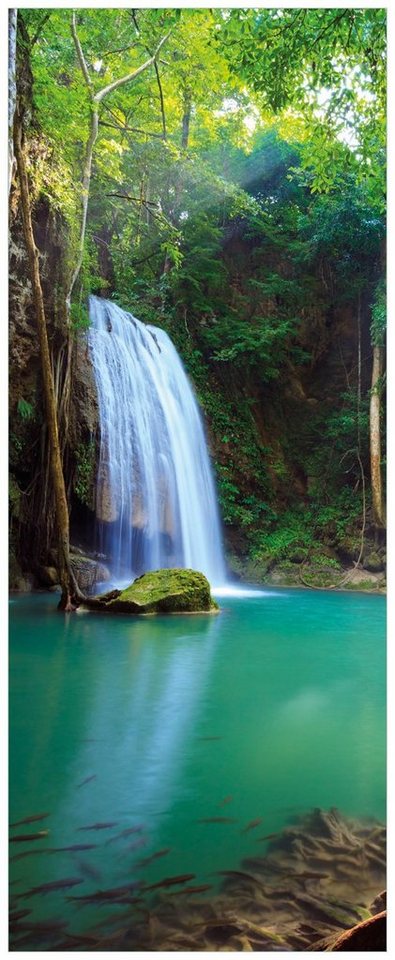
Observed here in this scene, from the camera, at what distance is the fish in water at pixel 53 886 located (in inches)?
57.4

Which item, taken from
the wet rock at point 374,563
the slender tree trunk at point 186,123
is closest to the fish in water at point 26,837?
the wet rock at point 374,563

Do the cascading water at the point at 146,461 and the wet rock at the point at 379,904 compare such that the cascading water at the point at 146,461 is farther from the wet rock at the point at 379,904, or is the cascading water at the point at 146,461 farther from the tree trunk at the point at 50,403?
the wet rock at the point at 379,904

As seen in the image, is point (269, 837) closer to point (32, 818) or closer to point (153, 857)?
point (153, 857)

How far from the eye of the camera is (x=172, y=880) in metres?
1.49

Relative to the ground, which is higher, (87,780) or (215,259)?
(215,259)

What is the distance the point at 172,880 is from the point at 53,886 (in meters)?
0.30

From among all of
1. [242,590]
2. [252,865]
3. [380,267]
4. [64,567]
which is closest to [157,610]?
[64,567]

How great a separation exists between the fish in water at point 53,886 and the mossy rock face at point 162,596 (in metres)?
3.99

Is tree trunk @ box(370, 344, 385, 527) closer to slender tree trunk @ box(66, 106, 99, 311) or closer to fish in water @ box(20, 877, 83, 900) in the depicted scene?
slender tree trunk @ box(66, 106, 99, 311)

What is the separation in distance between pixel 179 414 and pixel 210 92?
4.61m

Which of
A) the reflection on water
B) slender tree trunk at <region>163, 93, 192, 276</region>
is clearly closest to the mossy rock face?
the reflection on water

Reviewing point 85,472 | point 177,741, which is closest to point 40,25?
point 85,472

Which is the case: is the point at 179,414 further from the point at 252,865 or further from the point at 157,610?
the point at 252,865

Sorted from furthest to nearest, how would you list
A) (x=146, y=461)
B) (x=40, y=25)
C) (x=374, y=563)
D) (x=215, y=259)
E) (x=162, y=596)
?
(x=215, y=259), (x=374, y=563), (x=146, y=461), (x=40, y=25), (x=162, y=596)
